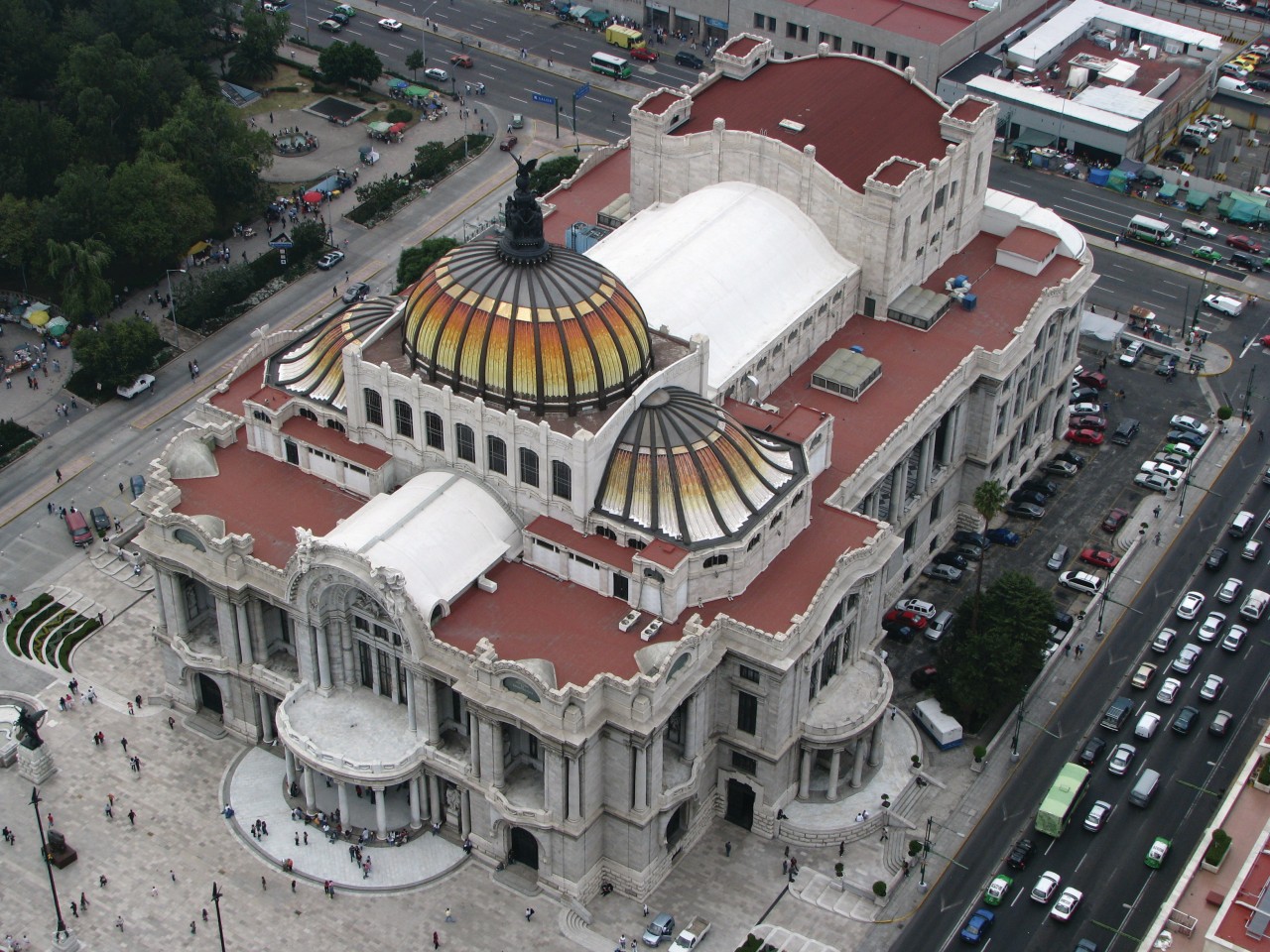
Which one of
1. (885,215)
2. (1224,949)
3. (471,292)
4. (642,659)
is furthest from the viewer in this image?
(885,215)

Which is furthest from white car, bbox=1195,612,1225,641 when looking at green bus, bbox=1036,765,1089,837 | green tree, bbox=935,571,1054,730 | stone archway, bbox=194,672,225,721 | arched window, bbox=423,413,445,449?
stone archway, bbox=194,672,225,721

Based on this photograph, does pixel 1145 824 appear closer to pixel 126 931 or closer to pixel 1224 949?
pixel 1224 949

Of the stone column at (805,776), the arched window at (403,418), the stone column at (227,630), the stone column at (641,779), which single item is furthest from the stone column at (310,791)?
the stone column at (805,776)

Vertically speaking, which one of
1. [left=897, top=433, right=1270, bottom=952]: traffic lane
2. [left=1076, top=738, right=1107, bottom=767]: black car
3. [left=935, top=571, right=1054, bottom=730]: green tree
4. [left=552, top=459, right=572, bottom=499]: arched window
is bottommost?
[left=897, top=433, right=1270, bottom=952]: traffic lane

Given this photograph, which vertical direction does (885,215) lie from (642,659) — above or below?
above

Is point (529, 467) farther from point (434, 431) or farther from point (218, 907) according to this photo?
point (218, 907)

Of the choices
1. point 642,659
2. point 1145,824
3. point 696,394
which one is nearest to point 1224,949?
point 1145,824

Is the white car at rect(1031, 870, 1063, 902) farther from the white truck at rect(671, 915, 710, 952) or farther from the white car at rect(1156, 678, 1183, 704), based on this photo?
the white truck at rect(671, 915, 710, 952)
